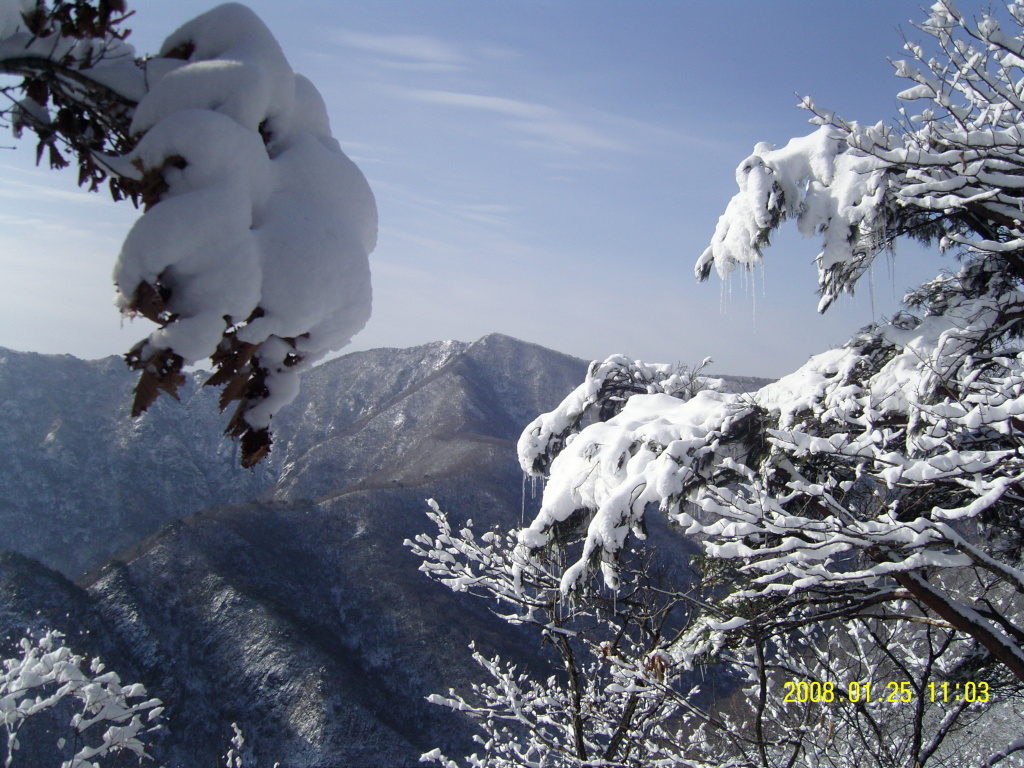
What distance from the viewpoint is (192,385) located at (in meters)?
59.5

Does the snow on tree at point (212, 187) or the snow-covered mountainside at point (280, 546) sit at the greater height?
the snow on tree at point (212, 187)

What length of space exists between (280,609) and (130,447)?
26310mm

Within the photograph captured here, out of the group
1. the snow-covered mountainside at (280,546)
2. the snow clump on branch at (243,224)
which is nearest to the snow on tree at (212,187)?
the snow clump on branch at (243,224)

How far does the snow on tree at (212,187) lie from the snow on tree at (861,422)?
7.42 ft

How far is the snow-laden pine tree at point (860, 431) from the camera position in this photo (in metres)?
2.86

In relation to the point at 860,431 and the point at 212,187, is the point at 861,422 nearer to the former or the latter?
the point at 860,431

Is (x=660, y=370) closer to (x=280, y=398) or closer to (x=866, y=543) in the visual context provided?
(x=866, y=543)

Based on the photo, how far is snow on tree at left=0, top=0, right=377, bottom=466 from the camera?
1114mm

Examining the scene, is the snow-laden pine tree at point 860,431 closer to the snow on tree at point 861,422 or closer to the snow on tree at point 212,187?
the snow on tree at point 861,422

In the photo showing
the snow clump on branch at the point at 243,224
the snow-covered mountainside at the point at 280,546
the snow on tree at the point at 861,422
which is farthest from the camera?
the snow-covered mountainside at the point at 280,546

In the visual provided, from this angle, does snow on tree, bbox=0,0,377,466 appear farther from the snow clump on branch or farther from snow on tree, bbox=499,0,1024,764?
snow on tree, bbox=499,0,1024,764

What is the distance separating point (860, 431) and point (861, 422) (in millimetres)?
700

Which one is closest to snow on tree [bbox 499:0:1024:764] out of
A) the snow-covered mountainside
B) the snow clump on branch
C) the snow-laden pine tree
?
the snow-laden pine tree

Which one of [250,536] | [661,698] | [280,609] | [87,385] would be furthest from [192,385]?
[661,698]
